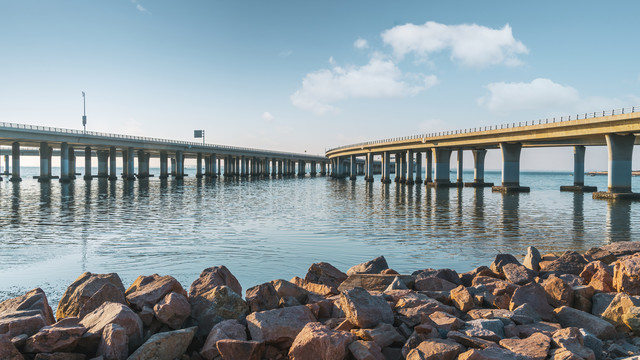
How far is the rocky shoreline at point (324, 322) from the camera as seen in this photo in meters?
7.50

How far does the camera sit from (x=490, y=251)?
20641 mm

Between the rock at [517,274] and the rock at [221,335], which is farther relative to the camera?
the rock at [517,274]

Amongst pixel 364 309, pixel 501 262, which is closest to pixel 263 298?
pixel 364 309

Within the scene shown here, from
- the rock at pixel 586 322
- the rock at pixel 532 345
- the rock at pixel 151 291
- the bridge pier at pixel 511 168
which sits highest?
the bridge pier at pixel 511 168

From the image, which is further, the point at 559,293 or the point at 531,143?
the point at 531,143

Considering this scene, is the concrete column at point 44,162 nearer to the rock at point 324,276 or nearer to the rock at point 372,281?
the rock at point 324,276

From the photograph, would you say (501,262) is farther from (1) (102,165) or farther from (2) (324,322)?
(1) (102,165)

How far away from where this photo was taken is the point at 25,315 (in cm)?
855

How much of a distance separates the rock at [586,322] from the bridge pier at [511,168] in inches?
3057

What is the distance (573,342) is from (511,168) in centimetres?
8450

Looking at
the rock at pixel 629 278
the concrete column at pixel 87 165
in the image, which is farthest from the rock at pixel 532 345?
the concrete column at pixel 87 165

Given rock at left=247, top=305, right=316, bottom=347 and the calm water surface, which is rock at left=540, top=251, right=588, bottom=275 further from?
rock at left=247, top=305, right=316, bottom=347

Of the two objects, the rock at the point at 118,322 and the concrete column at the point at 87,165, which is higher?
the concrete column at the point at 87,165

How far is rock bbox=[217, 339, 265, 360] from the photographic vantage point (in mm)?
7594
